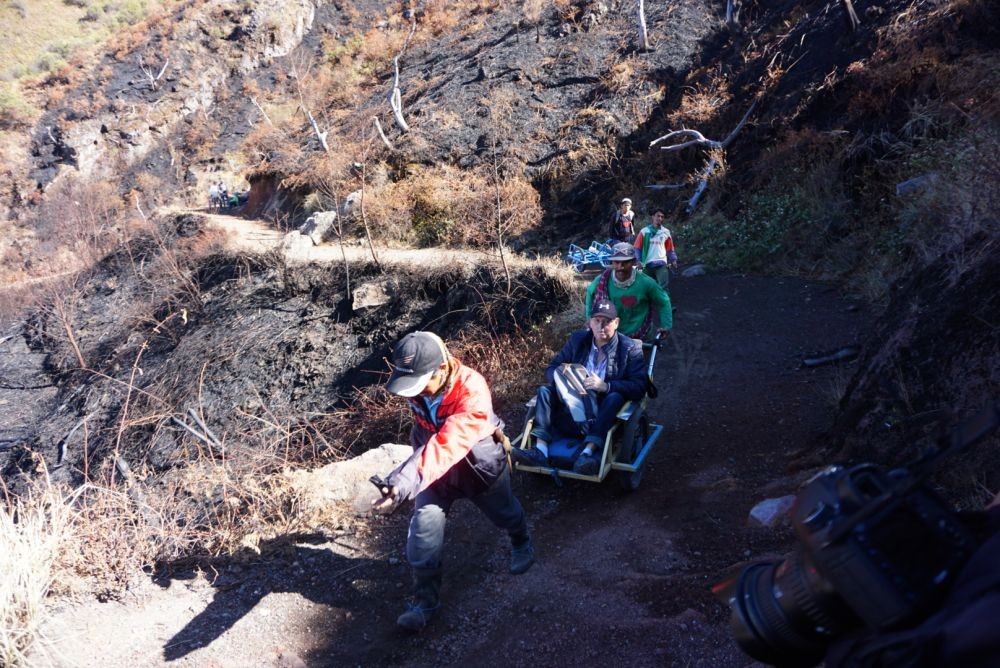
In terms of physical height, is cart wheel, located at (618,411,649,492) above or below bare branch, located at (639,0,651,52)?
below

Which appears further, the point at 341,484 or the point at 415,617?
the point at 341,484

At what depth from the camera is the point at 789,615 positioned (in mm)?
1574

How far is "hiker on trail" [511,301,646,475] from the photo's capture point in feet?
16.8

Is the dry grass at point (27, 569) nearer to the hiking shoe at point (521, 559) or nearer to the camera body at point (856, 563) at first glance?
the hiking shoe at point (521, 559)

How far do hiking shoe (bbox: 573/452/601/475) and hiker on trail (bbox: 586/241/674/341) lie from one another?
5.61ft

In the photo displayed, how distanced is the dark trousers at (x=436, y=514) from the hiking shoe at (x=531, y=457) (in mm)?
1037

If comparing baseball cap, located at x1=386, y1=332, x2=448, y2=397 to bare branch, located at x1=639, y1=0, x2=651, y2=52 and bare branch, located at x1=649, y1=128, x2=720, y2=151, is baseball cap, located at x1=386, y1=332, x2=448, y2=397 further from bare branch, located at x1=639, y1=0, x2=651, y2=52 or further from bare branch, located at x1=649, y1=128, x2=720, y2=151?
bare branch, located at x1=639, y1=0, x2=651, y2=52

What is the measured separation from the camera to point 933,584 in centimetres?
139

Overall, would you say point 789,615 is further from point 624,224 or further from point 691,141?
point 691,141

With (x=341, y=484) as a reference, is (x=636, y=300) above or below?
above

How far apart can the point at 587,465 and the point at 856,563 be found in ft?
11.8

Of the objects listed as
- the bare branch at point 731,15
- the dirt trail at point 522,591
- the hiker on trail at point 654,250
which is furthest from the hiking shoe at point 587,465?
the bare branch at point 731,15

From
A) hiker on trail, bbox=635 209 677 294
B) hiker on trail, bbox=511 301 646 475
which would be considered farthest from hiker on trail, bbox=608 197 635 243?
hiker on trail, bbox=511 301 646 475

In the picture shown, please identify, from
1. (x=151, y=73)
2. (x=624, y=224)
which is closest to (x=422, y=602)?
(x=624, y=224)
